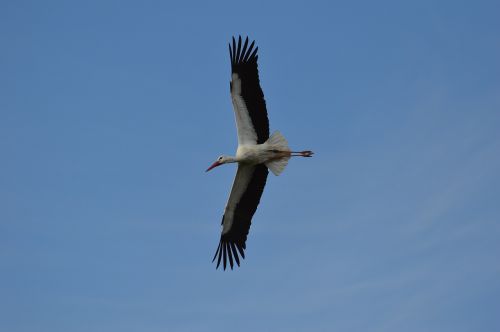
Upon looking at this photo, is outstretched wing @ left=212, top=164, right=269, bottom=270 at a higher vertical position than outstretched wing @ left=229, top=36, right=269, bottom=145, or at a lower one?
lower

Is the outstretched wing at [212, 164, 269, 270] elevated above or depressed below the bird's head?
below

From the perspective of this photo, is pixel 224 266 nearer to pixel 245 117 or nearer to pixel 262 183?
pixel 262 183

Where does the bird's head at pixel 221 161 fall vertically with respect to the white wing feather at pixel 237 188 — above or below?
above

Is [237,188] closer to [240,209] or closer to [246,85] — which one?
[240,209]

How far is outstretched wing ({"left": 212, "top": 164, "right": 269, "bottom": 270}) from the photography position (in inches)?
695

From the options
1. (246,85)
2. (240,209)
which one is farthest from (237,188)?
(246,85)

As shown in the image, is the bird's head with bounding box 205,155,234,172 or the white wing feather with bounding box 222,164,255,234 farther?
the bird's head with bounding box 205,155,234,172

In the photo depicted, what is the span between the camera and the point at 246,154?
56.5ft

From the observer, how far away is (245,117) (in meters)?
17.0

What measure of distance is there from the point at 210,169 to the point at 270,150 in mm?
1767

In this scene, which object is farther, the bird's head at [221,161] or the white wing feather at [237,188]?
the bird's head at [221,161]

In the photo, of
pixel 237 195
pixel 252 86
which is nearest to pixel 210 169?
pixel 237 195

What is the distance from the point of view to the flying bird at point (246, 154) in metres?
16.7

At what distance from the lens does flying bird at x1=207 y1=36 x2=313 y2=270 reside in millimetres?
16734
